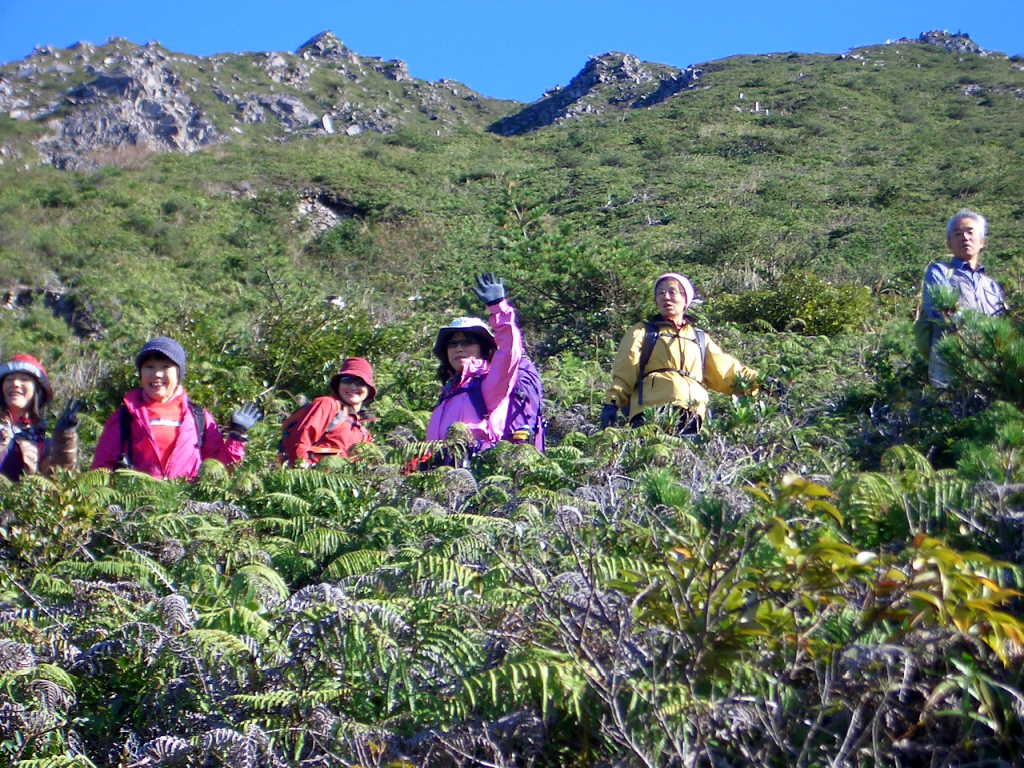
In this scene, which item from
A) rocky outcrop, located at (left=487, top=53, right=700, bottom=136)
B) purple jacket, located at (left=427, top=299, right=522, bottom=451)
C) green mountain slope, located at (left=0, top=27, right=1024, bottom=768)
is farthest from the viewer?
rocky outcrop, located at (left=487, top=53, right=700, bottom=136)

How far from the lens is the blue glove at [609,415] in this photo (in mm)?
5102

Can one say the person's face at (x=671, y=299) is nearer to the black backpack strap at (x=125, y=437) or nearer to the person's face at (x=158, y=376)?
the person's face at (x=158, y=376)

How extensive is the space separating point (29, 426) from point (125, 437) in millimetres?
506

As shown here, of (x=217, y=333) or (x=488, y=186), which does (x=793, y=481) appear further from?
(x=488, y=186)

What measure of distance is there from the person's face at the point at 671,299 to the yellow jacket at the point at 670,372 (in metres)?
0.06

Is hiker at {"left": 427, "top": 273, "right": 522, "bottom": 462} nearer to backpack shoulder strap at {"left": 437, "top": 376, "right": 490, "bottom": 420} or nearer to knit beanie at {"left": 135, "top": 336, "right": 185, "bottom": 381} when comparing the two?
backpack shoulder strap at {"left": 437, "top": 376, "right": 490, "bottom": 420}

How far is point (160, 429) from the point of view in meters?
4.72

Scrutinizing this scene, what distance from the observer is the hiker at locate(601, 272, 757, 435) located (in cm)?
508

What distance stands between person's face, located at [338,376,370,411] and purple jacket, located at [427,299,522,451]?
1.43 ft

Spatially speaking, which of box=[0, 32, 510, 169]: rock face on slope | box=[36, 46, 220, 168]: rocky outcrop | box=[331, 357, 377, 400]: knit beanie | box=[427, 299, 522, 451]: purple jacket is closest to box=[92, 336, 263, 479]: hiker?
box=[331, 357, 377, 400]: knit beanie

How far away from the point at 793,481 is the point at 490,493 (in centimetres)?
188

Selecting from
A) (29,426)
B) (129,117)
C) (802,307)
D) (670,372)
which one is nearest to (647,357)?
(670,372)

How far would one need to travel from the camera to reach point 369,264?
711 inches

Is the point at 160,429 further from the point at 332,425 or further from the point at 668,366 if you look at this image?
the point at 668,366
